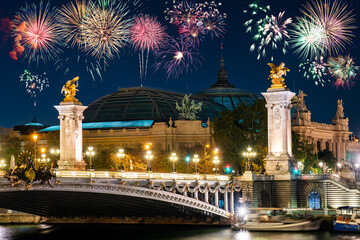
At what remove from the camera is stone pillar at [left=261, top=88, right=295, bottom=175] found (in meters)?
87.2

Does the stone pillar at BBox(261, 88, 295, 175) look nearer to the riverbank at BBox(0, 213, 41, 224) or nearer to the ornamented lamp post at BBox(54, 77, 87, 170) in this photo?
the ornamented lamp post at BBox(54, 77, 87, 170)

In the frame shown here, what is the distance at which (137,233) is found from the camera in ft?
252

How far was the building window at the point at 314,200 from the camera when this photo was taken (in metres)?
86.3

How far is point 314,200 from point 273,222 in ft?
40.1

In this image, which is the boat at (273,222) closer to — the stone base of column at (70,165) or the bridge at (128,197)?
the bridge at (128,197)

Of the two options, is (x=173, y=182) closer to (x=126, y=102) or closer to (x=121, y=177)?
(x=121, y=177)

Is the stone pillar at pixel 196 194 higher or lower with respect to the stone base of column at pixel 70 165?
lower

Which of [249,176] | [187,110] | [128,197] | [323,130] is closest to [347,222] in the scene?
[249,176]

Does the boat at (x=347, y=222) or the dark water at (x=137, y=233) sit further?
the boat at (x=347, y=222)

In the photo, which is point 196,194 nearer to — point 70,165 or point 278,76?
point 70,165

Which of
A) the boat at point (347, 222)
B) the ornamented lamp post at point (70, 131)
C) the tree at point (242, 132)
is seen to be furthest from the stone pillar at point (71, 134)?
the tree at point (242, 132)

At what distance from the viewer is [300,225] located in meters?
74.8

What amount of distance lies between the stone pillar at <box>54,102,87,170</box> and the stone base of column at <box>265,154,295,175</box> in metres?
19.7

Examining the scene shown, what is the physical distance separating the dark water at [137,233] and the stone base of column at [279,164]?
10955 mm
